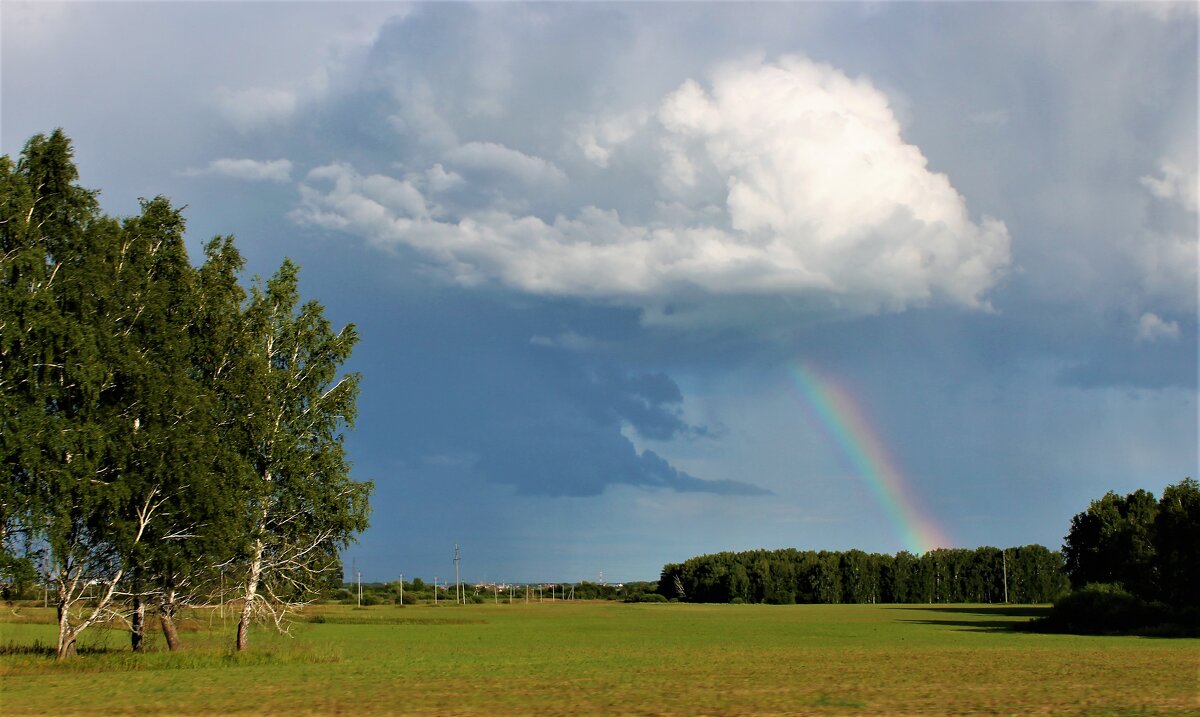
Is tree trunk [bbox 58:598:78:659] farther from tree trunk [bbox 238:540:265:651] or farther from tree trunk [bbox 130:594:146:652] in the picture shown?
tree trunk [bbox 238:540:265:651]

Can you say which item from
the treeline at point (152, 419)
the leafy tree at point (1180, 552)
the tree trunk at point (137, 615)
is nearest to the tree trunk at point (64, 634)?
the treeline at point (152, 419)

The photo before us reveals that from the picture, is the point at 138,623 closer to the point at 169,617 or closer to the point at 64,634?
the point at 169,617

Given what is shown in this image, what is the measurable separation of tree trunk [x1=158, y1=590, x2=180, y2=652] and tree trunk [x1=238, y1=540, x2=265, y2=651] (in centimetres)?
303

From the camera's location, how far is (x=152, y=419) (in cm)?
3869

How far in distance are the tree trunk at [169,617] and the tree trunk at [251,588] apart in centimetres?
303

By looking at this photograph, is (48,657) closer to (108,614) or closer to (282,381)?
(108,614)

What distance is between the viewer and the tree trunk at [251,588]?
45156mm

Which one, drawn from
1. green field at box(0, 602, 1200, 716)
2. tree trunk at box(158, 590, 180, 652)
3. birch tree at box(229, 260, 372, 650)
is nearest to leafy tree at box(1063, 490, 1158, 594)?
green field at box(0, 602, 1200, 716)

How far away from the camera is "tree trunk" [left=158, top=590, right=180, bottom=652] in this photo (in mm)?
42562

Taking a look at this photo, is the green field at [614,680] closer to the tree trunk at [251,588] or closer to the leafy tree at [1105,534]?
the tree trunk at [251,588]

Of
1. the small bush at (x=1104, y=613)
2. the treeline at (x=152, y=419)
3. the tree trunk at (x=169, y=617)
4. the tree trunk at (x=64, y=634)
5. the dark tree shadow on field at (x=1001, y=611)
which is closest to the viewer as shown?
the treeline at (x=152, y=419)

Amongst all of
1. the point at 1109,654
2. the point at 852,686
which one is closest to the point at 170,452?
the point at 852,686

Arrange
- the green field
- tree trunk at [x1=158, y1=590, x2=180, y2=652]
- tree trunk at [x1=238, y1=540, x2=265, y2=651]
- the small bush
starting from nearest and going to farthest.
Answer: the green field, tree trunk at [x1=158, y1=590, x2=180, y2=652], tree trunk at [x1=238, y1=540, x2=265, y2=651], the small bush

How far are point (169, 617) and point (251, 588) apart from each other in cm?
386
